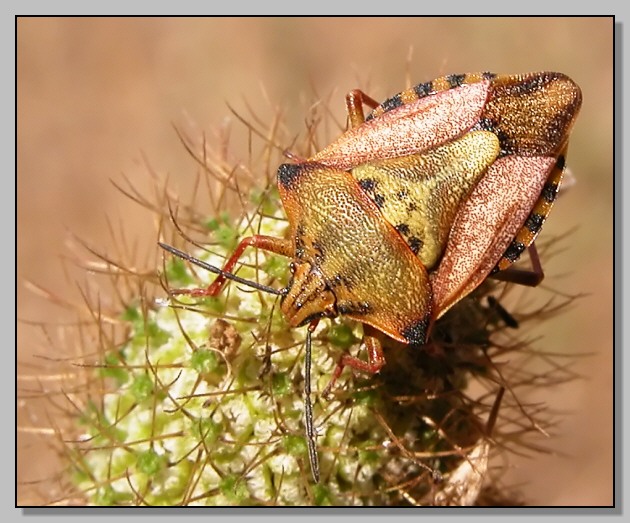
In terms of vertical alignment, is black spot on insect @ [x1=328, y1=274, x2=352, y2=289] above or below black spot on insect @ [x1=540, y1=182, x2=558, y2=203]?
below

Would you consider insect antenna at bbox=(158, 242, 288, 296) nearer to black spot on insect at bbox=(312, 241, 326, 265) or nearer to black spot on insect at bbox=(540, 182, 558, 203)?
black spot on insect at bbox=(312, 241, 326, 265)

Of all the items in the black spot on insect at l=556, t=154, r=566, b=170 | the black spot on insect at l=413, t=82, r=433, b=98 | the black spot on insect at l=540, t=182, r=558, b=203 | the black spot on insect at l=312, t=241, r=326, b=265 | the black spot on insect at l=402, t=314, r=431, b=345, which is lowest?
the black spot on insect at l=402, t=314, r=431, b=345

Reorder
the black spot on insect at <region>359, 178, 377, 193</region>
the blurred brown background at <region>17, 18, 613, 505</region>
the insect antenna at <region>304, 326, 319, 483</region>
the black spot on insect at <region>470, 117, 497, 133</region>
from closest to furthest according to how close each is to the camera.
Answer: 1. the insect antenna at <region>304, 326, 319, 483</region>
2. the black spot on insect at <region>359, 178, 377, 193</region>
3. the black spot on insect at <region>470, 117, 497, 133</region>
4. the blurred brown background at <region>17, 18, 613, 505</region>

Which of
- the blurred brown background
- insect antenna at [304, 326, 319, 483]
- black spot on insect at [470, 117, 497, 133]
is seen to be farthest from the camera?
the blurred brown background

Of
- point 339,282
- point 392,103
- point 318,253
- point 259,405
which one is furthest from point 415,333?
point 392,103

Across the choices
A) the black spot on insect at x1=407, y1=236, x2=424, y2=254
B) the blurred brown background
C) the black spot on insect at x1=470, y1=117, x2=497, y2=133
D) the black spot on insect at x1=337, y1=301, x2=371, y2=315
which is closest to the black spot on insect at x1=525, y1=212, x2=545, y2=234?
the black spot on insect at x1=470, y1=117, x2=497, y2=133

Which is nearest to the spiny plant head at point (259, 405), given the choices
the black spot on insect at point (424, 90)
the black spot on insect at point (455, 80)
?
the black spot on insect at point (424, 90)

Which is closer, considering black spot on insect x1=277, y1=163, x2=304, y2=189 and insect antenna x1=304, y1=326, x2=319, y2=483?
insect antenna x1=304, y1=326, x2=319, y2=483

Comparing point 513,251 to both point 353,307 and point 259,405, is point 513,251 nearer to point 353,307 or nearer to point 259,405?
point 353,307
